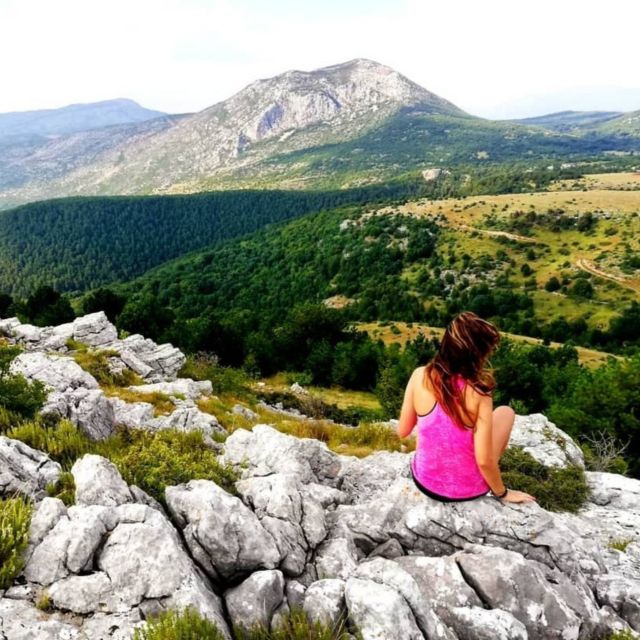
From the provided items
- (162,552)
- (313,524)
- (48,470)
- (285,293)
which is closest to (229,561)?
(162,552)

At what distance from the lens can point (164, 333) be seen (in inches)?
2007

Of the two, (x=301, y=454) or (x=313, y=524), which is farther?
(x=301, y=454)

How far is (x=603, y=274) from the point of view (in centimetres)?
9788

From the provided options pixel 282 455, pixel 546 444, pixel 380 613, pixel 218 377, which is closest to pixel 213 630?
pixel 380 613

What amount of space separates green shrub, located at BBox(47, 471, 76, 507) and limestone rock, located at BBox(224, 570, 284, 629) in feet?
9.71

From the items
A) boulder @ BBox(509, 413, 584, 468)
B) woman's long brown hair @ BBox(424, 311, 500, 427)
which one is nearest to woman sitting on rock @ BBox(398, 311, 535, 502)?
woman's long brown hair @ BBox(424, 311, 500, 427)

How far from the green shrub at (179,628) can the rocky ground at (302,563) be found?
0.23 m

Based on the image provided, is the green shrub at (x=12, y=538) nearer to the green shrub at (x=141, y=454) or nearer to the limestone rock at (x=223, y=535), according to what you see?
the green shrub at (x=141, y=454)

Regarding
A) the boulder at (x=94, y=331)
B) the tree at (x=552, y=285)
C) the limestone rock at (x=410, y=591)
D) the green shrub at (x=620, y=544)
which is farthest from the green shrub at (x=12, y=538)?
the tree at (x=552, y=285)

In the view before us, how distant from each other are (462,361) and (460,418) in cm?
78

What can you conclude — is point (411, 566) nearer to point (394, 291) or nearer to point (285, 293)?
point (394, 291)

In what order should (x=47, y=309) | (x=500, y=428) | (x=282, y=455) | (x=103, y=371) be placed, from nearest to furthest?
1. (x=500, y=428)
2. (x=282, y=455)
3. (x=103, y=371)
4. (x=47, y=309)

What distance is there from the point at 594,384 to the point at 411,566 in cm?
2744

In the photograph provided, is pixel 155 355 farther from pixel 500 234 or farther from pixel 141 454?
pixel 500 234
